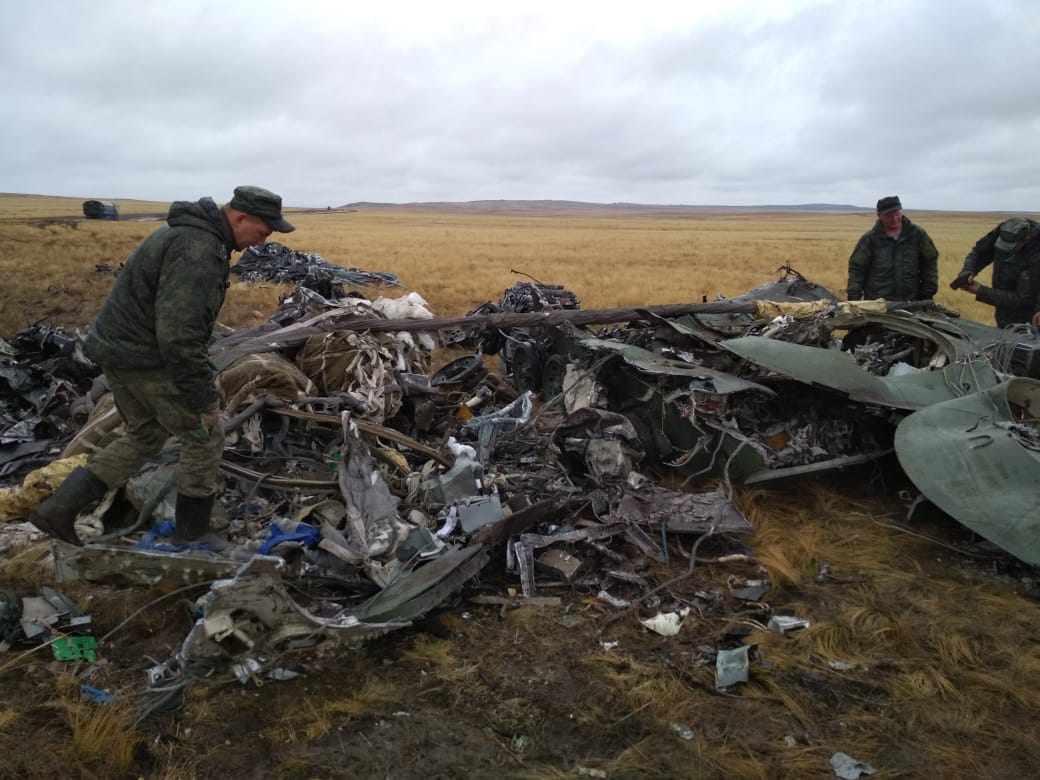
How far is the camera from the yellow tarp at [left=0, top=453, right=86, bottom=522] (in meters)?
4.23

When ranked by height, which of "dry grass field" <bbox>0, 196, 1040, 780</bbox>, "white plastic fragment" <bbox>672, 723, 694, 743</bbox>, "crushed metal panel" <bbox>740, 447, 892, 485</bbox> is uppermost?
"crushed metal panel" <bbox>740, 447, 892, 485</bbox>

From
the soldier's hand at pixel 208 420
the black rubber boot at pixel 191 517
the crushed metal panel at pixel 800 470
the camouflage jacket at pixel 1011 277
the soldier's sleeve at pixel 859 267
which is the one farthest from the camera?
the soldier's sleeve at pixel 859 267

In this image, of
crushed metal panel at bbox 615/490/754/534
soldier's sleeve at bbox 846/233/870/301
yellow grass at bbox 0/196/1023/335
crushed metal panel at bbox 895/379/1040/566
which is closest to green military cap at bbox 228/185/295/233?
crushed metal panel at bbox 615/490/754/534

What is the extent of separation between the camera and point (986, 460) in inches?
158

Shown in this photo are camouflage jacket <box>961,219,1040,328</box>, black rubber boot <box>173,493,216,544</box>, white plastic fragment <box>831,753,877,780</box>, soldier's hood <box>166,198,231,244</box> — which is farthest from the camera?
camouflage jacket <box>961,219,1040,328</box>

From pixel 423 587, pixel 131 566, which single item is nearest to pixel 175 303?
pixel 131 566

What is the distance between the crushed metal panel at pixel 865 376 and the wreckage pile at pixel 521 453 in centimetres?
2

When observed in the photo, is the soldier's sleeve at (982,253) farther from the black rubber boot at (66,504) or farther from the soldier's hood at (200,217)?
the black rubber boot at (66,504)

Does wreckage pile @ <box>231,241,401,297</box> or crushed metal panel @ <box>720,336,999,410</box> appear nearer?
crushed metal panel @ <box>720,336,999,410</box>

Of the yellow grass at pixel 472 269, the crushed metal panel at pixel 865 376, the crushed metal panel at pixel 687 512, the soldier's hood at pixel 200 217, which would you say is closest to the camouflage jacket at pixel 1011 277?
the crushed metal panel at pixel 865 376

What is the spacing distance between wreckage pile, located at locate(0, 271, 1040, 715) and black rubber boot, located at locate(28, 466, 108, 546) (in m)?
0.30

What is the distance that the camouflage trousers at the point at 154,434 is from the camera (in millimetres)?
3543

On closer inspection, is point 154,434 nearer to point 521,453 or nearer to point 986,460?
point 521,453

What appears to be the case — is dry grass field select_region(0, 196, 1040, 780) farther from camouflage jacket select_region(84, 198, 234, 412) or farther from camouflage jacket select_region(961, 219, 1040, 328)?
camouflage jacket select_region(961, 219, 1040, 328)
